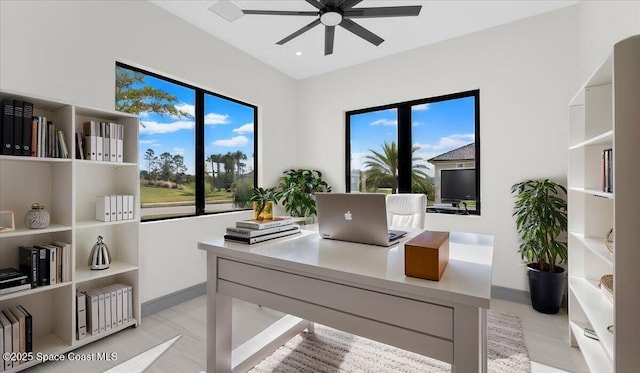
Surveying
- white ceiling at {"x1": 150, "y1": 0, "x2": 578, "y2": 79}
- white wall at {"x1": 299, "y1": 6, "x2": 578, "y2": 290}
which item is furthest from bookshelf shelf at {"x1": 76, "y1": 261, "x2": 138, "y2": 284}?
white wall at {"x1": 299, "y1": 6, "x2": 578, "y2": 290}

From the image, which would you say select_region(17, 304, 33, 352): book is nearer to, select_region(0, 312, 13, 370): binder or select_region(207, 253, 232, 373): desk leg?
select_region(0, 312, 13, 370): binder

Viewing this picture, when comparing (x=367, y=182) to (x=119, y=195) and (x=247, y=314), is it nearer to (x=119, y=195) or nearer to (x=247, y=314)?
(x=247, y=314)

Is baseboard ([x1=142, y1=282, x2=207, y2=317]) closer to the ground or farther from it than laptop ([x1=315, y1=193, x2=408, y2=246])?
closer to the ground

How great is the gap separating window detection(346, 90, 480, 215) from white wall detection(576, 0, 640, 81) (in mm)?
898

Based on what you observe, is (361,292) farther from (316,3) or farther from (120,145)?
Result: (120,145)

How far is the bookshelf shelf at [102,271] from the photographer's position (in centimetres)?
201

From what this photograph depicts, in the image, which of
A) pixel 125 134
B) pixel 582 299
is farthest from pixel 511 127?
pixel 125 134

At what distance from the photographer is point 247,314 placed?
2545mm

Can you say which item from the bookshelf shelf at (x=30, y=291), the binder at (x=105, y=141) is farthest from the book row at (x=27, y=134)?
the bookshelf shelf at (x=30, y=291)

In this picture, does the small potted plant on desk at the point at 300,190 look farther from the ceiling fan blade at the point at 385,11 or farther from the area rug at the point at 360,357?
the ceiling fan blade at the point at 385,11

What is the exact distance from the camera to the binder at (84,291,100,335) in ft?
6.65

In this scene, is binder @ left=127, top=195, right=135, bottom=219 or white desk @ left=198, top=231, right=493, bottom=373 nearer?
white desk @ left=198, top=231, right=493, bottom=373

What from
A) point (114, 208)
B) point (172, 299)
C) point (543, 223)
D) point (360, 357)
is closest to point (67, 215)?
point (114, 208)

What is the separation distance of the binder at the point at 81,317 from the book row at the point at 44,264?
0.58ft
